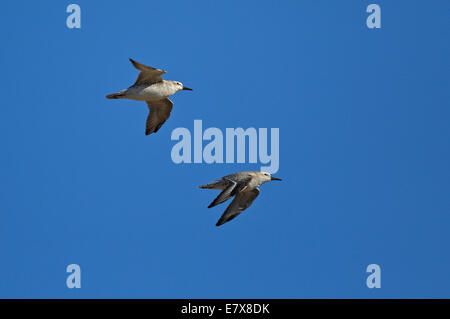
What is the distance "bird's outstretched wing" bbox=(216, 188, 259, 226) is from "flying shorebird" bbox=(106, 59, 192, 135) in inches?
106

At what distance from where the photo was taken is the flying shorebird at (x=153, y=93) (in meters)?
15.8

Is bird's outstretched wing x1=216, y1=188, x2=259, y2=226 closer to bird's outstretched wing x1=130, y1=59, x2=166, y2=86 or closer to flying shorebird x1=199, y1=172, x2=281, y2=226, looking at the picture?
flying shorebird x1=199, y1=172, x2=281, y2=226

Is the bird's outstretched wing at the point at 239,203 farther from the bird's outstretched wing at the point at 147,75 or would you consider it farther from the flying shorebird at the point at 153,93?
the bird's outstretched wing at the point at 147,75

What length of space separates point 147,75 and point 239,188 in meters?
2.96

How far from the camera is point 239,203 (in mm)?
15844

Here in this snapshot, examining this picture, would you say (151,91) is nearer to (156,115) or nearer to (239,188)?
(156,115)

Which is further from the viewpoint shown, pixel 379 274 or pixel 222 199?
pixel 379 274

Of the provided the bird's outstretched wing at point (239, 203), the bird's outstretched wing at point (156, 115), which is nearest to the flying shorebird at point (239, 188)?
the bird's outstretched wing at point (239, 203)

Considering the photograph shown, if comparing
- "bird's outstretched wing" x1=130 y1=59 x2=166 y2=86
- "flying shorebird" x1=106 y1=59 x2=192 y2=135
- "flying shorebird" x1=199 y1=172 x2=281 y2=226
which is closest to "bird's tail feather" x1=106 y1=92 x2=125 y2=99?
"flying shorebird" x1=106 y1=59 x2=192 y2=135

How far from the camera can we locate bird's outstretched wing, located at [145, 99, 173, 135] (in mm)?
17266
